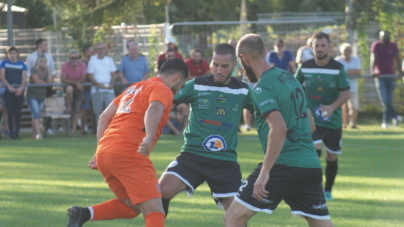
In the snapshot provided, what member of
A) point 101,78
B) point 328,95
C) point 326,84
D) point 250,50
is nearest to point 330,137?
point 328,95

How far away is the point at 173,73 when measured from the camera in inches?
239

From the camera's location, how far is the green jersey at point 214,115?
6.69 m

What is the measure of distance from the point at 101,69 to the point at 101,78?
214 mm

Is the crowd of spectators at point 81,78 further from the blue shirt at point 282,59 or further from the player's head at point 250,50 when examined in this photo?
the player's head at point 250,50

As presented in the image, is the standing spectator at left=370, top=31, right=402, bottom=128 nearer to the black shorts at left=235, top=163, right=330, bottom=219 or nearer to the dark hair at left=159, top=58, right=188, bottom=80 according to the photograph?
the dark hair at left=159, top=58, right=188, bottom=80

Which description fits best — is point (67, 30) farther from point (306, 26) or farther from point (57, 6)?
point (306, 26)

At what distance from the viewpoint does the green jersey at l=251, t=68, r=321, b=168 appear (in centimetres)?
532

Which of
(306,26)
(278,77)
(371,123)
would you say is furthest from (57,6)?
(278,77)

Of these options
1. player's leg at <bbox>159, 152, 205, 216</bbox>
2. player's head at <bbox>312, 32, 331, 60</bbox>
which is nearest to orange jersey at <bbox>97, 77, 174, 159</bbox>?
player's leg at <bbox>159, 152, 205, 216</bbox>

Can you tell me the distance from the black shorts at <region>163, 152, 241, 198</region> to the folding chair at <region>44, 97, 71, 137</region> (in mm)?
10657

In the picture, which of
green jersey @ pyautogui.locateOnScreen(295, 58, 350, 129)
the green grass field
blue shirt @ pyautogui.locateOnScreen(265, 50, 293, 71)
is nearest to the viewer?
the green grass field

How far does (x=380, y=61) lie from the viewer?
18.1 metres

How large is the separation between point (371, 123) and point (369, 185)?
970 centimetres

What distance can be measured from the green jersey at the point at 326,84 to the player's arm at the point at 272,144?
14.1ft
